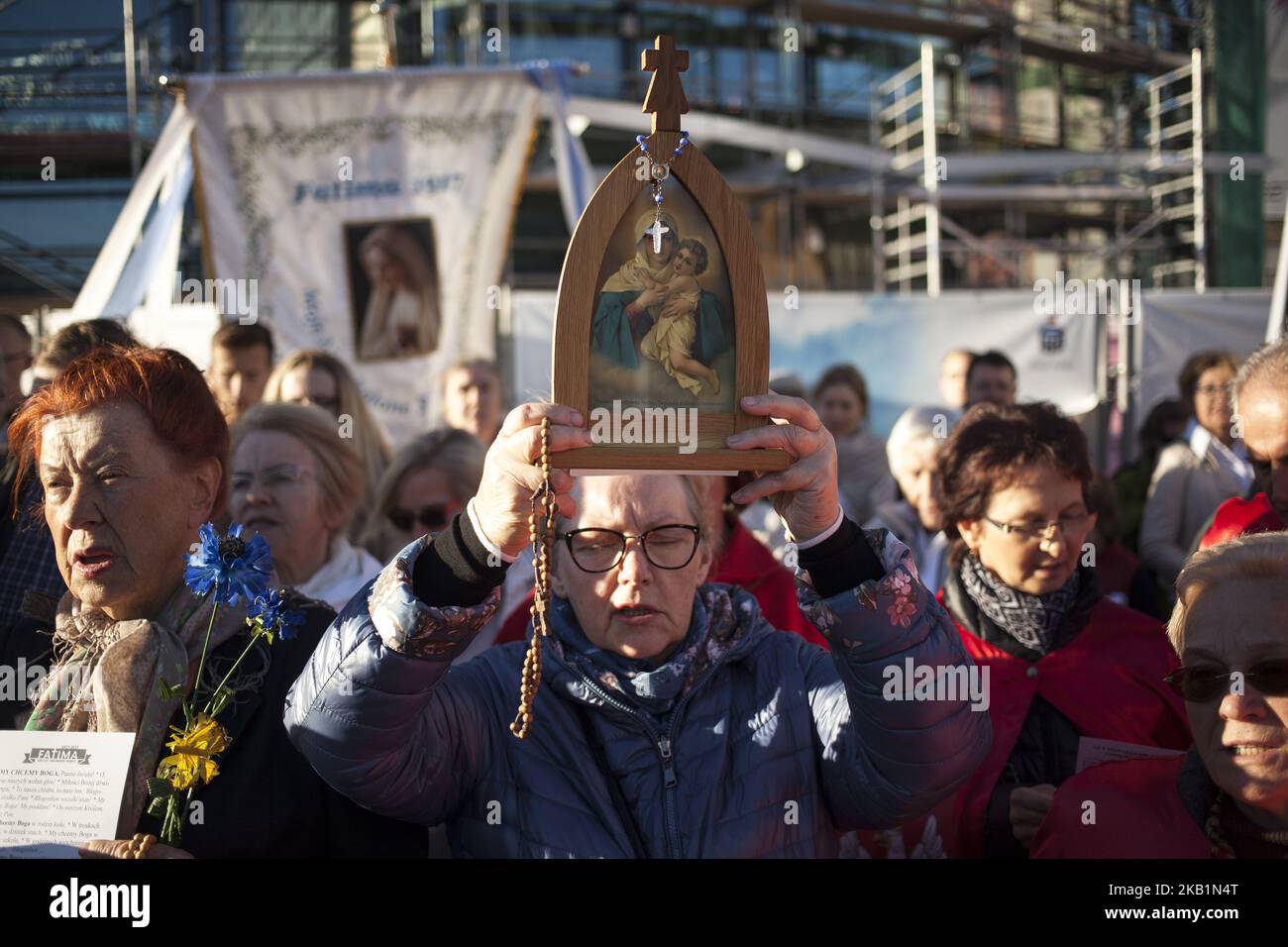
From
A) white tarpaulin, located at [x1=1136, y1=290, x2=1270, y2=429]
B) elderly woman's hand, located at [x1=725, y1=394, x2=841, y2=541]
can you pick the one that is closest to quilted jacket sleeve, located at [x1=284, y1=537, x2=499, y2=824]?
elderly woman's hand, located at [x1=725, y1=394, x2=841, y2=541]

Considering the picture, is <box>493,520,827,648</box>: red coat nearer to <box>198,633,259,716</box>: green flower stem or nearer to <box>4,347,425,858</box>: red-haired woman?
<box>4,347,425,858</box>: red-haired woman

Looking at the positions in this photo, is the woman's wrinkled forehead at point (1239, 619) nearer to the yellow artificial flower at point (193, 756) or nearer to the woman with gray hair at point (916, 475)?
the yellow artificial flower at point (193, 756)

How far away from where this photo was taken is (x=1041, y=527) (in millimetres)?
3010

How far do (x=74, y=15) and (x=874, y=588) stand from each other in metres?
9.86

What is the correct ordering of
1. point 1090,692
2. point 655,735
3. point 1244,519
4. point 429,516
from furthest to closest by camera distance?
point 429,516 → point 1090,692 → point 1244,519 → point 655,735

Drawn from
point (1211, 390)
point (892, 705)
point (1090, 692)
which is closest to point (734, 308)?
point (892, 705)

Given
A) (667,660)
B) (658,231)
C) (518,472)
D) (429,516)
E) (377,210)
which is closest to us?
(518,472)

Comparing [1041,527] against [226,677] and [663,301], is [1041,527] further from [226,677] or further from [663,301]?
[226,677]

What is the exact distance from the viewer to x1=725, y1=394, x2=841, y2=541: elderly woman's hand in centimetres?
192

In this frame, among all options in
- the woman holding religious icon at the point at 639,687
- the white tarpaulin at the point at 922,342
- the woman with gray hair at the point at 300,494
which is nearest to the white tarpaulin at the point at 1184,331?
the white tarpaulin at the point at 922,342

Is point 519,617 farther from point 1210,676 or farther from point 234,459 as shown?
point 1210,676

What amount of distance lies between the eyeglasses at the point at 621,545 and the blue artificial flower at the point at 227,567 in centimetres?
60

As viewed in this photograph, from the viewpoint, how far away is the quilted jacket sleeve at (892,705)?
195 centimetres

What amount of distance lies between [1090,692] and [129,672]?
2.00 metres
